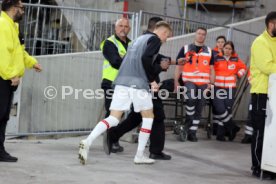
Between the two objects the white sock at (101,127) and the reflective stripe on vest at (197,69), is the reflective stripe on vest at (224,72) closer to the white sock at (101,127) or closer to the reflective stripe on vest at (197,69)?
the reflective stripe on vest at (197,69)

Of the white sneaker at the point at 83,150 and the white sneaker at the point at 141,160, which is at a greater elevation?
the white sneaker at the point at 83,150

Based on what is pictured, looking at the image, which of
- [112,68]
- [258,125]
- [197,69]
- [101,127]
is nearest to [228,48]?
[197,69]

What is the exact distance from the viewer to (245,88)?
1063 cm

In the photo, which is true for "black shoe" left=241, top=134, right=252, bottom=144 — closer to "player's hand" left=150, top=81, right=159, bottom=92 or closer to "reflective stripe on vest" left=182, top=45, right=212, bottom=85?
"reflective stripe on vest" left=182, top=45, right=212, bottom=85

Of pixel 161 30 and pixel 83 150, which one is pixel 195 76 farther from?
pixel 83 150

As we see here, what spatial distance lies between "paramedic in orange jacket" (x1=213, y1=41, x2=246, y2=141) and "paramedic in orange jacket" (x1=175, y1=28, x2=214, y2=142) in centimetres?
46

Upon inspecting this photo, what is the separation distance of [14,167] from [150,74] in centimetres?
191

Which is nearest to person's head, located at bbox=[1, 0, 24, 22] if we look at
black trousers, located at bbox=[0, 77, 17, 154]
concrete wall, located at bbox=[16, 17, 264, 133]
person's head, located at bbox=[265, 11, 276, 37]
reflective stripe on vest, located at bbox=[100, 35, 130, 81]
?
black trousers, located at bbox=[0, 77, 17, 154]

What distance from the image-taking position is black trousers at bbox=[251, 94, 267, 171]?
592cm

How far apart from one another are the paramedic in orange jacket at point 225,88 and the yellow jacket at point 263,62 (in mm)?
3070

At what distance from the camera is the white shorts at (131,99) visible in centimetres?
626

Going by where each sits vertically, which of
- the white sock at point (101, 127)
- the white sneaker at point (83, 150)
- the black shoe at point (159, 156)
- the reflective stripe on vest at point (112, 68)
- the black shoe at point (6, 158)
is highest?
the reflective stripe on vest at point (112, 68)

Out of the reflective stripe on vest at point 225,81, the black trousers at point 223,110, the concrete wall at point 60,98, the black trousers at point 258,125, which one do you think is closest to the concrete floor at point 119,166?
the black trousers at point 258,125

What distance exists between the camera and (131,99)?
630 centimetres
